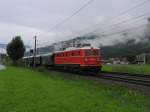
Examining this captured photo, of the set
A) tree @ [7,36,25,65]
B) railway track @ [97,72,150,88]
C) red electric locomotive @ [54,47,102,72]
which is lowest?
railway track @ [97,72,150,88]

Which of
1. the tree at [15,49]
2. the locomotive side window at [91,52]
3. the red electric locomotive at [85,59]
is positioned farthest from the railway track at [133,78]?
the tree at [15,49]

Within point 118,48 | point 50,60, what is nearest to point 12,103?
point 50,60

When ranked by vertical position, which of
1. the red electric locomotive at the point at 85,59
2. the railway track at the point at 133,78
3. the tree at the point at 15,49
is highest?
the tree at the point at 15,49

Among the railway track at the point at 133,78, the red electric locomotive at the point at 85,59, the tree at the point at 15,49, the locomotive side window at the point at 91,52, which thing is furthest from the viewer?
the tree at the point at 15,49

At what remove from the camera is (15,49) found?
93188 mm

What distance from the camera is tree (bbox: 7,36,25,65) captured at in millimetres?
93062

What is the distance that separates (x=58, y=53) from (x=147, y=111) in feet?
110

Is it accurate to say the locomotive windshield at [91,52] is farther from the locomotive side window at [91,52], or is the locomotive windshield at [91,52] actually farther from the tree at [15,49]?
the tree at [15,49]

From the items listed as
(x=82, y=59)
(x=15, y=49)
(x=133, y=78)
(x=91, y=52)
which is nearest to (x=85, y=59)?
(x=82, y=59)

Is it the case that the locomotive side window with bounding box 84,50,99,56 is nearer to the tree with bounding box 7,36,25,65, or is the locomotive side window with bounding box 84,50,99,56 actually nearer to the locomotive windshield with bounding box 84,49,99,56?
the locomotive windshield with bounding box 84,49,99,56

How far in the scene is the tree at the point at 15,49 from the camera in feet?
305

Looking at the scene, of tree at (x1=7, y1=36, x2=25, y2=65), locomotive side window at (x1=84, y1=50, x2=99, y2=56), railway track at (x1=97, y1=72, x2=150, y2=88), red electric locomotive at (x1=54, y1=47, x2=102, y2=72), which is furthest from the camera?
tree at (x1=7, y1=36, x2=25, y2=65)

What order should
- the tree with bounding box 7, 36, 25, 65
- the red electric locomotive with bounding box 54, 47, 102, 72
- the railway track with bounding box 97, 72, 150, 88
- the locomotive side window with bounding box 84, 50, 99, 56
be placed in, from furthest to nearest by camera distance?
the tree with bounding box 7, 36, 25, 65
the locomotive side window with bounding box 84, 50, 99, 56
the red electric locomotive with bounding box 54, 47, 102, 72
the railway track with bounding box 97, 72, 150, 88

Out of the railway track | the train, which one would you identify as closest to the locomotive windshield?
the train
